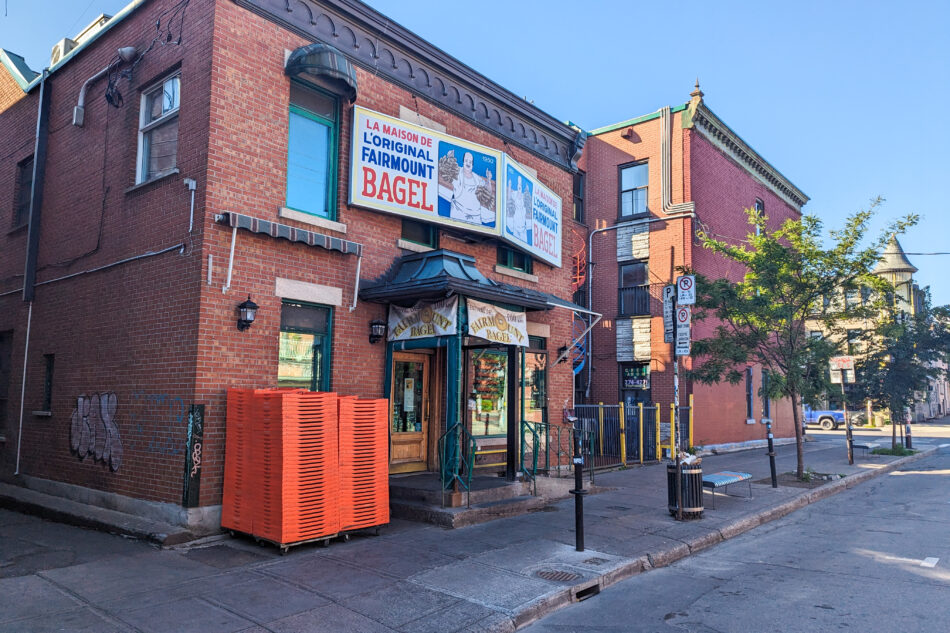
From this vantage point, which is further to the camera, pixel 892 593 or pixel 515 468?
pixel 515 468

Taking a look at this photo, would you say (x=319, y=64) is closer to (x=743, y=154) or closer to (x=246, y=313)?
(x=246, y=313)

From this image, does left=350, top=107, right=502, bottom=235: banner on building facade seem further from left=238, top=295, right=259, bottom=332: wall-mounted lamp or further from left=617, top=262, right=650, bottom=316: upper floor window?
left=617, top=262, right=650, bottom=316: upper floor window

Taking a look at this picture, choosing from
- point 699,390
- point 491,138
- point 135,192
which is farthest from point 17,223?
point 699,390

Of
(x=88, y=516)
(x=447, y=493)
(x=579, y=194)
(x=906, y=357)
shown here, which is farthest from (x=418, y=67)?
(x=906, y=357)

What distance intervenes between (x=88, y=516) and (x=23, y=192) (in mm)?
8091

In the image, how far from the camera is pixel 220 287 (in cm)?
865

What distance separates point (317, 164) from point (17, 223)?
7.78 meters

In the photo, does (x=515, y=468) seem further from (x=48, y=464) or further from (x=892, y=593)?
(x=48, y=464)

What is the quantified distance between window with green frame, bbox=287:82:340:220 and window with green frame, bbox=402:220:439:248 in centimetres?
164

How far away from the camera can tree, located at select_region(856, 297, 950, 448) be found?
19.5 m

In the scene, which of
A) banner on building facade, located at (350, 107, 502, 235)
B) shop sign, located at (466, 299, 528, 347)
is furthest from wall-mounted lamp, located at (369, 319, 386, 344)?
banner on building facade, located at (350, 107, 502, 235)

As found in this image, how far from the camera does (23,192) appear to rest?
1348 centimetres

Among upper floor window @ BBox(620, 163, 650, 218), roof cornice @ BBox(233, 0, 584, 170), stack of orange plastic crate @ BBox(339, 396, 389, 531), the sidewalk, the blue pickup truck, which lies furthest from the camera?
the blue pickup truck

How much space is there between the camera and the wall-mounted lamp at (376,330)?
1055 centimetres
